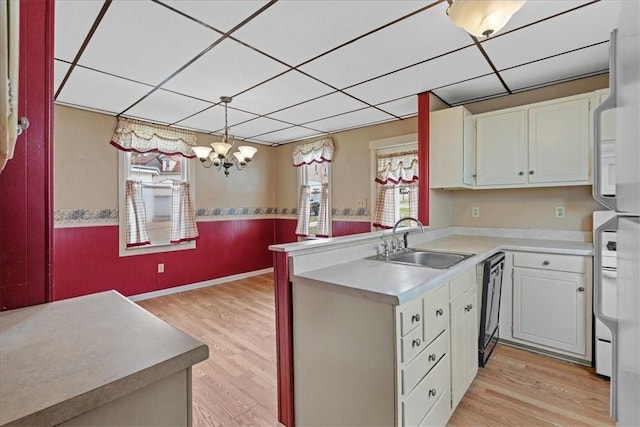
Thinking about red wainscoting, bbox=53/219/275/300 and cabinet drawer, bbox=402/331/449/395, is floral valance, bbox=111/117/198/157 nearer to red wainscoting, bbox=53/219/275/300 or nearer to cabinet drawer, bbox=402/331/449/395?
red wainscoting, bbox=53/219/275/300

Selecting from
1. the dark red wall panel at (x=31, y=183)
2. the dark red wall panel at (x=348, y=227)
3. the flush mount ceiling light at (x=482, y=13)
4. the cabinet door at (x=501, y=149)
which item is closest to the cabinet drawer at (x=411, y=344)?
the dark red wall panel at (x=31, y=183)

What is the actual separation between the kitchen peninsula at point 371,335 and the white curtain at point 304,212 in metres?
2.85

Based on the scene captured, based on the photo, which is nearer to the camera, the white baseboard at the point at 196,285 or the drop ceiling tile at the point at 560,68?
the drop ceiling tile at the point at 560,68

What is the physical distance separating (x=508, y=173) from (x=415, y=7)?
1.86 m

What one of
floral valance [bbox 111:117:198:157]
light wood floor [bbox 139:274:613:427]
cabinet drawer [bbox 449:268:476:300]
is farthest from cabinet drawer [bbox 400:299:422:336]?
floral valance [bbox 111:117:198:157]

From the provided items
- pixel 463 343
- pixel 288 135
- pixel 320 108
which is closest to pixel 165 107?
pixel 320 108

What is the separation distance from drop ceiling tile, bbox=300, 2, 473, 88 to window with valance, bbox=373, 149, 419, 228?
1528 millimetres

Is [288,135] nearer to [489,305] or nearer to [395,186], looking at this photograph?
[395,186]

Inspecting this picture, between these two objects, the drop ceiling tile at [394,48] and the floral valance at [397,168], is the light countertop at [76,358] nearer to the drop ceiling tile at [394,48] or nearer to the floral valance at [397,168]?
the drop ceiling tile at [394,48]

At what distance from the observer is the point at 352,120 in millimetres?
4062

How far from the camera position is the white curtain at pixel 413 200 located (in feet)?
12.8

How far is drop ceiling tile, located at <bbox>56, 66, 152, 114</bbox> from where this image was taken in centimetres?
258

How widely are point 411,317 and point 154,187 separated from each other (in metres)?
3.90

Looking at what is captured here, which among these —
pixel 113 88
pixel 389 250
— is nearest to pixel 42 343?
pixel 389 250
